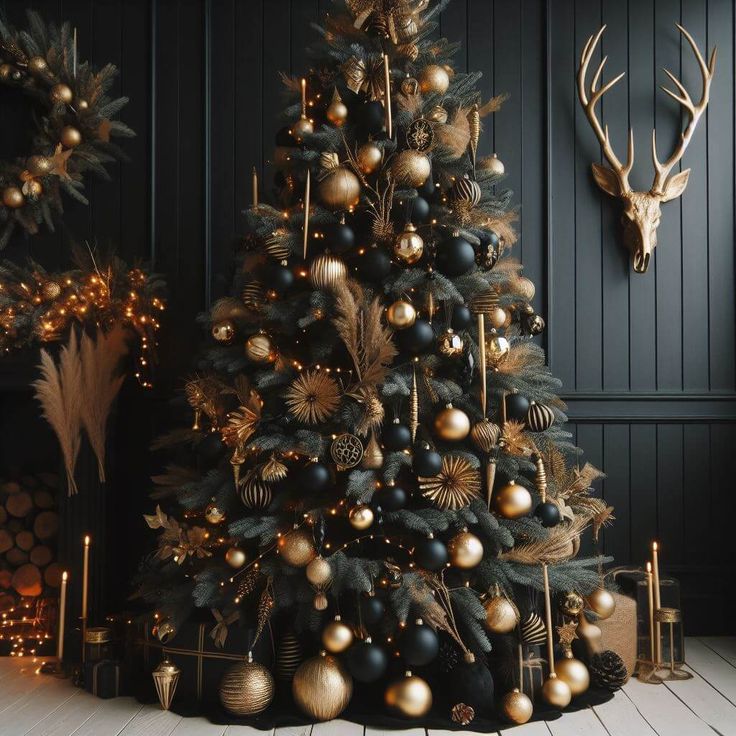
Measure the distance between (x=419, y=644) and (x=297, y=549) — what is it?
0.42 meters

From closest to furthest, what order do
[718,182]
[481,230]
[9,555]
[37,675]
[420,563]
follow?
[420,563]
[481,230]
[37,675]
[9,555]
[718,182]

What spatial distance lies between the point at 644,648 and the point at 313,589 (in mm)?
1202

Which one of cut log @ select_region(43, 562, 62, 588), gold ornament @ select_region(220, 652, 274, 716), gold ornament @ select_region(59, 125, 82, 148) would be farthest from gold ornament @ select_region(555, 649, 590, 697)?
gold ornament @ select_region(59, 125, 82, 148)

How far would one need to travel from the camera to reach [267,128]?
10.6 feet

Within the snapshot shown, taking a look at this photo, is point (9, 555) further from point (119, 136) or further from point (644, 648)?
point (644, 648)

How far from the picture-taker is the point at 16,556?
9.86ft

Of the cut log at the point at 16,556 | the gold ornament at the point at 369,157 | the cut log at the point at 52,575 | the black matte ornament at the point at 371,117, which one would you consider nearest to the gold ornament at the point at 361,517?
the gold ornament at the point at 369,157

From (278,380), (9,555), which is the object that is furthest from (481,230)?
(9,555)

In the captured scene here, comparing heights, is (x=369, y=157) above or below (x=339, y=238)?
above

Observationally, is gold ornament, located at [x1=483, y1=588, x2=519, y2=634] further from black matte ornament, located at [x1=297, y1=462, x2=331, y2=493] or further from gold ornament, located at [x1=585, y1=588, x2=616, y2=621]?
black matte ornament, located at [x1=297, y1=462, x2=331, y2=493]

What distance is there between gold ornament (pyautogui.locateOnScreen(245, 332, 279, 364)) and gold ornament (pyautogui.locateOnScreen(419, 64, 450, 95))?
907mm

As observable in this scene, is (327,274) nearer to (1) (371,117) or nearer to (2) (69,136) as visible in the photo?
(1) (371,117)

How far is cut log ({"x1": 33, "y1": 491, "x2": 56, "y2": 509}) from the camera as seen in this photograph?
10.00ft

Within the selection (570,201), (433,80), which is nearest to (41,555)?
(433,80)
